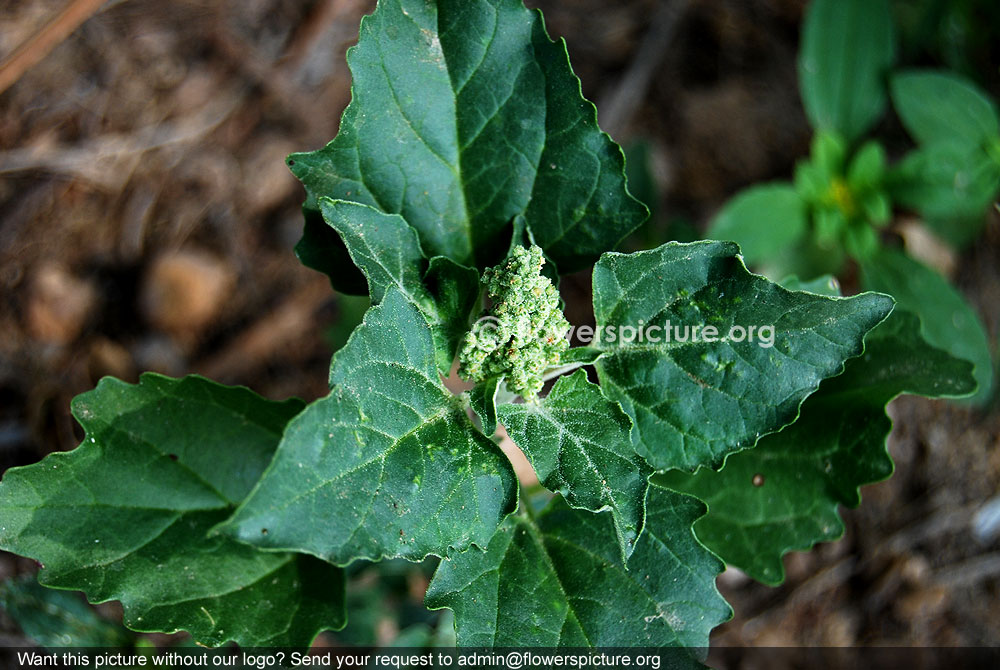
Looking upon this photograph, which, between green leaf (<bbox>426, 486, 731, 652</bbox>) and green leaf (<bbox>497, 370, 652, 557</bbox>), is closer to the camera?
green leaf (<bbox>497, 370, 652, 557</bbox>)

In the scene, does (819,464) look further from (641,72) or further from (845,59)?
(641,72)

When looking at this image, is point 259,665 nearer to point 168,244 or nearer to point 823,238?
point 168,244

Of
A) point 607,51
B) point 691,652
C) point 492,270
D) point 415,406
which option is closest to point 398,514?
point 415,406

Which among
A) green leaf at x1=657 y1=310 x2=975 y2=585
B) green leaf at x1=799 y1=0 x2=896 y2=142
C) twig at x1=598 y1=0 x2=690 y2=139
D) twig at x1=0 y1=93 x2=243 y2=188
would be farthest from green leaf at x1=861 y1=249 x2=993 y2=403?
twig at x1=0 y1=93 x2=243 y2=188

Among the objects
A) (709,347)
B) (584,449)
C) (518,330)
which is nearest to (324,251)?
(518,330)

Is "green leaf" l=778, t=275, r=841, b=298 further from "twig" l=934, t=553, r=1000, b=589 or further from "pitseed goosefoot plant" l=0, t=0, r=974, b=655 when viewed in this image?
"twig" l=934, t=553, r=1000, b=589

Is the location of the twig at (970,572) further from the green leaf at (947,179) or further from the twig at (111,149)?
the twig at (111,149)
